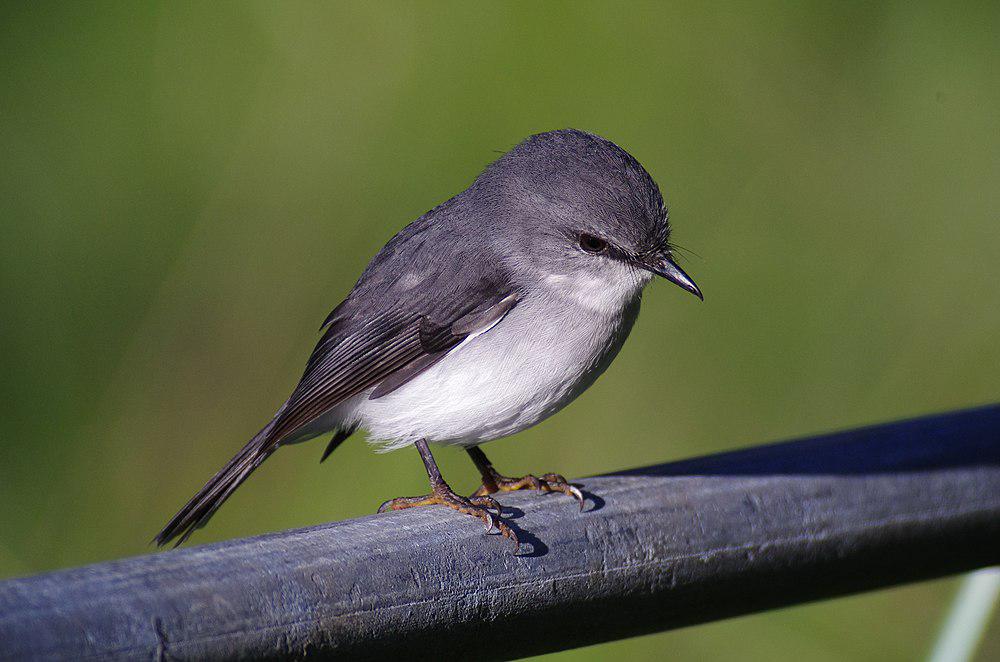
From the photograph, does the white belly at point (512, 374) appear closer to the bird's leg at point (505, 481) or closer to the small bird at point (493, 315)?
the small bird at point (493, 315)

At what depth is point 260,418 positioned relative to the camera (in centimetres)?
339

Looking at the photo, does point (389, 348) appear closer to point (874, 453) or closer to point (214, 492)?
point (214, 492)

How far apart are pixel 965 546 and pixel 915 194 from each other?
86.2 inches

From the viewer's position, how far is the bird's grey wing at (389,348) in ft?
8.40

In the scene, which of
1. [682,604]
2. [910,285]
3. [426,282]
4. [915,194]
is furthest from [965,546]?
[915,194]

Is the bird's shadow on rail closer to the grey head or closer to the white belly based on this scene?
the white belly

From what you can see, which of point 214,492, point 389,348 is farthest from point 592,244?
point 214,492

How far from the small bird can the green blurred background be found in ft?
2.41

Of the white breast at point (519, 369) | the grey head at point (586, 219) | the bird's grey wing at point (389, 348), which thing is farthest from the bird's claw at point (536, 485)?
the grey head at point (586, 219)

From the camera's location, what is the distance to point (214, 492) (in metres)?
2.53

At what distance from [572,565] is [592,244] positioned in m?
1.05

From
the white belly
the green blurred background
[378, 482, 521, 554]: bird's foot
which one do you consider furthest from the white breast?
the green blurred background

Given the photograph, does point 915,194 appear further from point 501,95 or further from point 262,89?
point 262,89

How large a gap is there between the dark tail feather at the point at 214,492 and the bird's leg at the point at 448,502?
289 millimetres
